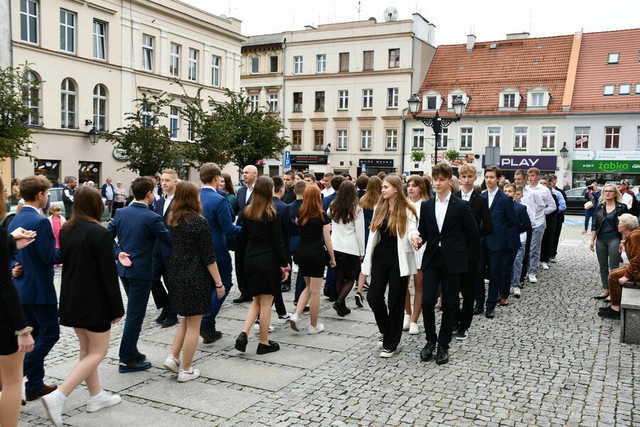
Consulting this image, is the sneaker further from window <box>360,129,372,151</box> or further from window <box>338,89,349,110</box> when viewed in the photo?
window <box>338,89,349,110</box>

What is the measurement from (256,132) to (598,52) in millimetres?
28311

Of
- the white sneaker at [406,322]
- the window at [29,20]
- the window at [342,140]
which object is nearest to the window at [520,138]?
the window at [342,140]

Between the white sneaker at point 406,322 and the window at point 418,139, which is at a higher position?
the window at point 418,139

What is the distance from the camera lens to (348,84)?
4953cm

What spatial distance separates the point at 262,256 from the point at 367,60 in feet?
147

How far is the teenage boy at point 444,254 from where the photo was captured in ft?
20.3

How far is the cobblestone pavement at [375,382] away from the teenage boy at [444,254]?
0.34 meters

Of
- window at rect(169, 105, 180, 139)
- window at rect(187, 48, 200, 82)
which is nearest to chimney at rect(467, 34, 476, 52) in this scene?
window at rect(187, 48, 200, 82)

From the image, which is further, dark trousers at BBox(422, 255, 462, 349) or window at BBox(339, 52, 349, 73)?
window at BBox(339, 52, 349, 73)

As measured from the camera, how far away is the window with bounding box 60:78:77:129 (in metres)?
28.9

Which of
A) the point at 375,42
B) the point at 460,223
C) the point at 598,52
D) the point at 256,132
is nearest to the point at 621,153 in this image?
the point at 598,52

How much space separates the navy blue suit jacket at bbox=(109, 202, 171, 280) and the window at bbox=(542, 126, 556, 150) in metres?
40.8

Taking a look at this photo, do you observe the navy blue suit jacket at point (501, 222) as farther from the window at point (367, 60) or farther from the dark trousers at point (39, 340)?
the window at point (367, 60)

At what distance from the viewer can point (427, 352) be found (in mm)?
6266
